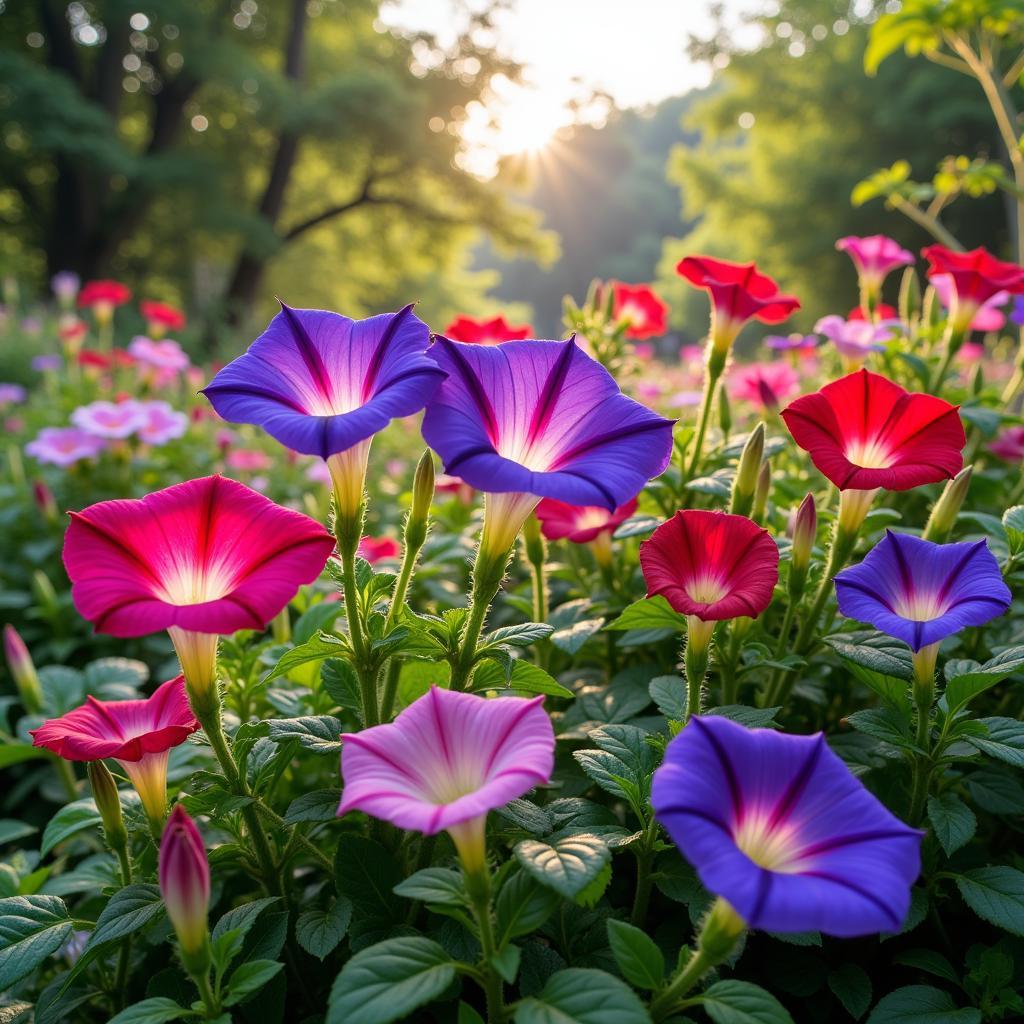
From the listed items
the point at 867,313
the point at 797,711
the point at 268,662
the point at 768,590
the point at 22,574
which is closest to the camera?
the point at 768,590

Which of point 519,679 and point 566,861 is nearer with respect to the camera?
point 566,861

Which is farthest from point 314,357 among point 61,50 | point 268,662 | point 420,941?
point 61,50

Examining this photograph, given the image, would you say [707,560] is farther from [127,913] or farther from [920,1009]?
[127,913]

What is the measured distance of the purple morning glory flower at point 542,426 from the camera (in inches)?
33.0

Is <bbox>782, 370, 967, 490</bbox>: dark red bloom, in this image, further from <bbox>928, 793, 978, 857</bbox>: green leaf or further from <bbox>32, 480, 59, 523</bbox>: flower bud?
<bbox>32, 480, 59, 523</bbox>: flower bud

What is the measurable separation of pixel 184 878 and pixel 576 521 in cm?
92

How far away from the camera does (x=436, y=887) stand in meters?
0.89

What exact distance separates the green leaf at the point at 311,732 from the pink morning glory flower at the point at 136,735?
0.36ft

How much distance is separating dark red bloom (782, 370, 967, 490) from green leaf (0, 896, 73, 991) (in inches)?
48.0

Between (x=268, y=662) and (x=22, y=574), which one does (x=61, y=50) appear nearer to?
(x=22, y=574)

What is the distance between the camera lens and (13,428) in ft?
14.5

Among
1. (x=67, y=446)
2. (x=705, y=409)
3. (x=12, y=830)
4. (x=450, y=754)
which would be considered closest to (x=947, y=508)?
(x=705, y=409)

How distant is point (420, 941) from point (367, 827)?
0.98 ft

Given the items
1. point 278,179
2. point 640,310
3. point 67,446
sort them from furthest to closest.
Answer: point 278,179 < point 67,446 < point 640,310
